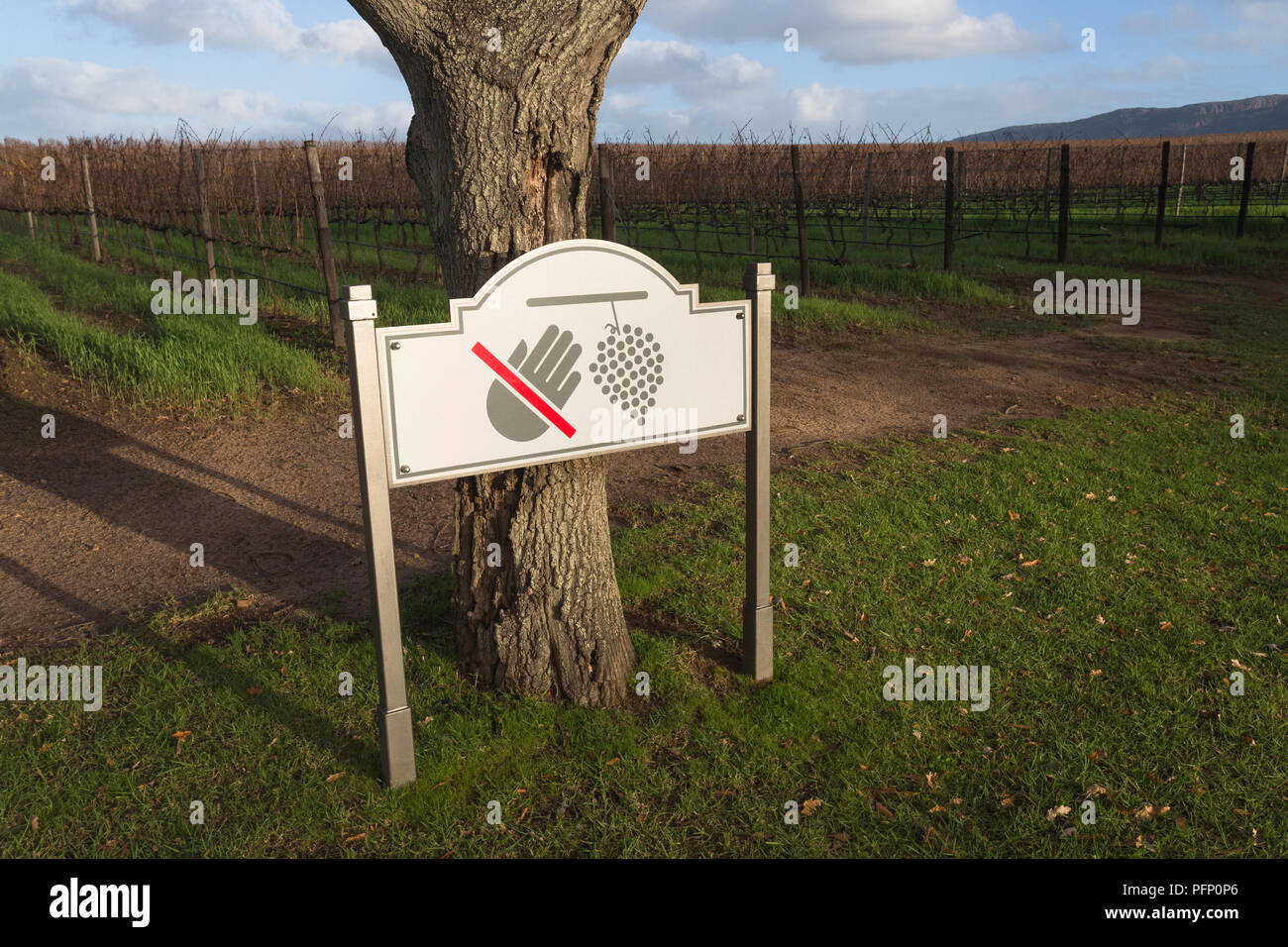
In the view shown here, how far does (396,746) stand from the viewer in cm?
276

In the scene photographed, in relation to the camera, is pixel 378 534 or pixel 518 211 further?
pixel 518 211

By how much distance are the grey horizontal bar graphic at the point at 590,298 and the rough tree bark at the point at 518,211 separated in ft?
1.14

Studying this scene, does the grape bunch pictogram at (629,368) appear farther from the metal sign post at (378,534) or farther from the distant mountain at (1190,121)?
the distant mountain at (1190,121)

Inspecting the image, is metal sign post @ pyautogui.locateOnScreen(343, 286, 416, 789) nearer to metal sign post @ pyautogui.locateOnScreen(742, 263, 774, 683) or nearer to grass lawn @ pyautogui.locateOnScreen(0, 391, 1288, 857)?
grass lawn @ pyautogui.locateOnScreen(0, 391, 1288, 857)

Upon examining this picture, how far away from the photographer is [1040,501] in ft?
17.1

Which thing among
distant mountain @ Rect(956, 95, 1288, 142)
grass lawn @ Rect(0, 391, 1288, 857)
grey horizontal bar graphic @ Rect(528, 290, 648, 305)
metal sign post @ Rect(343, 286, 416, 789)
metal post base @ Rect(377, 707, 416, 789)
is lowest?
grass lawn @ Rect(0, 391, 1288, 857)

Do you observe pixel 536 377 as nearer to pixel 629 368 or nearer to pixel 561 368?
pixel 561 368

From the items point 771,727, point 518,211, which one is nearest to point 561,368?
point 518,211

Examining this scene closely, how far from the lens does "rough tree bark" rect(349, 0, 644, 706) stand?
281 centimetres

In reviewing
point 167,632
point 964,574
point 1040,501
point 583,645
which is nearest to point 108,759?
point 167,632

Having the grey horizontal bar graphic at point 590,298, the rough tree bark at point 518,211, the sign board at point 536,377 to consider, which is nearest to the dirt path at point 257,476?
the rough tree bark at point 518,211

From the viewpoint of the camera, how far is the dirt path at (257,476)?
168 inches

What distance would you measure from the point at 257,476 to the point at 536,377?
3559mm

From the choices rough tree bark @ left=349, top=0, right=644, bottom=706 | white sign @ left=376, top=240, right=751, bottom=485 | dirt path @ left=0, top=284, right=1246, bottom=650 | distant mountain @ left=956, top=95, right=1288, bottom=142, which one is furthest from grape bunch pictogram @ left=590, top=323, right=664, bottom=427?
distant mountain @ left=956, top=95, right=1288, bottom=142
